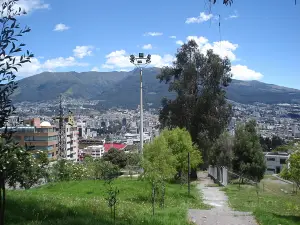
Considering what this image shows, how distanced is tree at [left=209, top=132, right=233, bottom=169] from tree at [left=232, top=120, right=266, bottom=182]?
3.35 ft

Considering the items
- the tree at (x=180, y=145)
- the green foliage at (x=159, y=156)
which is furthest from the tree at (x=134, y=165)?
the tree at (x=180, y=145)

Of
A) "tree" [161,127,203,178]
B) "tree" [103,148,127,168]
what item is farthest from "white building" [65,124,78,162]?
"tree" [161,127,203,178]

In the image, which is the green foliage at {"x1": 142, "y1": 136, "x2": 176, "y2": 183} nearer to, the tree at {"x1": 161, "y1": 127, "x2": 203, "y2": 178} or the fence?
the tree at {"x1": 161, "y1": 127, "x2": 203, "y2": 178}

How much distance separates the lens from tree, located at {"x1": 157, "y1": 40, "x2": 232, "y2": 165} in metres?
31.0

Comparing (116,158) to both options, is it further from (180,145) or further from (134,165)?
(180,145)

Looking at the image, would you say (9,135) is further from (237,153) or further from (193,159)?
(237,153)

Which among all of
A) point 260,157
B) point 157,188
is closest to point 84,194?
point 157,188

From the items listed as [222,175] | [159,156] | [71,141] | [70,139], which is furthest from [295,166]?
[71,141]

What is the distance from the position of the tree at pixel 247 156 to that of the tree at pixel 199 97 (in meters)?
3.28

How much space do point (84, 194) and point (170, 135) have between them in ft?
34.4

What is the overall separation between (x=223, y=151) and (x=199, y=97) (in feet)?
17.7

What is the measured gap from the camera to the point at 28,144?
4.00 metres

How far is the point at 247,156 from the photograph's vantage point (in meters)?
34.3

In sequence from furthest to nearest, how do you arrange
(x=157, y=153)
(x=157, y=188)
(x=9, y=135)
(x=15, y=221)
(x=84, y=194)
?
(x=157, y=153)
(x=84, y=194)
(x=157, y=188)
(x=15, y=221)
(x=9, y=135)
